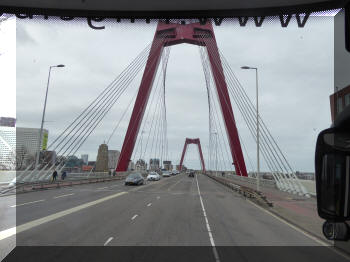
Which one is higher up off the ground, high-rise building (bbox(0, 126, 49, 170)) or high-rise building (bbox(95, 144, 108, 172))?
high-rise building (bbox(0, 126, 49, 170))

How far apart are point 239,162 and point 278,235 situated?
28.0 meters

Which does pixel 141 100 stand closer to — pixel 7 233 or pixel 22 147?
pixel 22 147

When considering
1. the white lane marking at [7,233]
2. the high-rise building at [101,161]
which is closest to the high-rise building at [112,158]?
the high-rise building at [101,161]

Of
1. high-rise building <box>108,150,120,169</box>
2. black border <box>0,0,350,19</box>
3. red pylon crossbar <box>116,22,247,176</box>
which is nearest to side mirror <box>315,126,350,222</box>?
black border <box>0,0,350,19</box>

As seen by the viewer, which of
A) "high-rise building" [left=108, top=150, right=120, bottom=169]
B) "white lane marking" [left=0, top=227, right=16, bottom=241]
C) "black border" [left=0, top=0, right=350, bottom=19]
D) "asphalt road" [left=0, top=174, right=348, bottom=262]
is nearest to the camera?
"black border" [left=0, top=0, right=350, bottom=19]

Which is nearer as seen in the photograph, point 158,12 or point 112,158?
point 158,12

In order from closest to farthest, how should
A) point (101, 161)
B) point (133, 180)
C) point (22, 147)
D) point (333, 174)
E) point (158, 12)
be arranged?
point (333, 174)
point (158, 12)
point (133, 180)
point (22, 147)
point (101, 161)

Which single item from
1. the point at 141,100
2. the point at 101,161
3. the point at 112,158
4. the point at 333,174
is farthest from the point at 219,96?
the point at 112,158

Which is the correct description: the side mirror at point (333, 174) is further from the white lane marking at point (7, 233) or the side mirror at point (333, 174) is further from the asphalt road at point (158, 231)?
the white lane marking at point (7, 233)

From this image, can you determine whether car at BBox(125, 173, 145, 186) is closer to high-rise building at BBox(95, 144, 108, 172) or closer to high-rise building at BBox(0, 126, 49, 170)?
high-rise building at BBox(0, 126, 49, 170)

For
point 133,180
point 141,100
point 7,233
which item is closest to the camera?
point 7,233

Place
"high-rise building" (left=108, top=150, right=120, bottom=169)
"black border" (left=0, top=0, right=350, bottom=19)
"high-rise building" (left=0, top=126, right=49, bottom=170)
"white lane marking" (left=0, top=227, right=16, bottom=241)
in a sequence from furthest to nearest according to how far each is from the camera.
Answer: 1. "high-rise building" (left=108, top=150, right=120, bottom=169)
2. "high-rise building" (left=0, top=126, right=49, bottom=170)
3. "white lane marking" (left=0, top=227, right=16, bottom=241)
4. "black border" (left=0, top=0, right=350, bottom=19)
